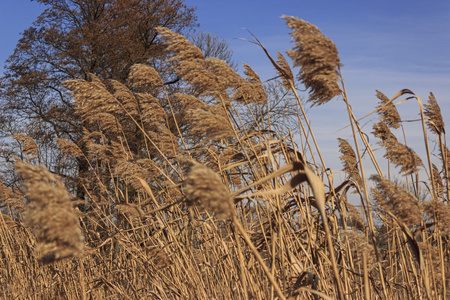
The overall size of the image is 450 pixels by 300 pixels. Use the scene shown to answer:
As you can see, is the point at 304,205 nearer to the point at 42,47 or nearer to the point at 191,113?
the point at 191,113

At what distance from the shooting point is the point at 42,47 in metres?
14.9

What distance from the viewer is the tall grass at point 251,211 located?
125 centimetres

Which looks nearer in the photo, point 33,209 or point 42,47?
point 33,209

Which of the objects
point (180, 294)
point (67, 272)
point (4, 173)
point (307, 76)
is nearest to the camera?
point (307, 76)

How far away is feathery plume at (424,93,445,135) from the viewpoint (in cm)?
264

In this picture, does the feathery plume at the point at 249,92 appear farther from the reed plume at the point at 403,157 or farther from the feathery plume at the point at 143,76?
the reed plume at the point at 403,157

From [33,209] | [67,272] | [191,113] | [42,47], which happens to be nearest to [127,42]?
[42,47]

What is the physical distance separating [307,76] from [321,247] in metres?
1.16

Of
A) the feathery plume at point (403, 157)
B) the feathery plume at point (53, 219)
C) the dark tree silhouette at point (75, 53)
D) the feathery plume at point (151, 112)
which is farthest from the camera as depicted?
the dark tree silhouette at point (75, 53)

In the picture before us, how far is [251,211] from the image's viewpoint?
10.9 feet

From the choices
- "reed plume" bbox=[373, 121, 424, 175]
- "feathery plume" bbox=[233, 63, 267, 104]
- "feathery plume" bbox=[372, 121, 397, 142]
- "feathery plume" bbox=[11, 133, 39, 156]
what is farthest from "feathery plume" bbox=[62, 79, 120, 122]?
"reed plume" bbox=[373, 121, 424, 175]

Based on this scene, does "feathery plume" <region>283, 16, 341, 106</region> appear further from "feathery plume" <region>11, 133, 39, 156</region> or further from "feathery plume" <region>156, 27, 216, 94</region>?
"feathery plume" <region>11, 133, 39, 156</region>

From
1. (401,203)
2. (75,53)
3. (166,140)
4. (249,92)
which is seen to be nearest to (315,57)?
(401,203)

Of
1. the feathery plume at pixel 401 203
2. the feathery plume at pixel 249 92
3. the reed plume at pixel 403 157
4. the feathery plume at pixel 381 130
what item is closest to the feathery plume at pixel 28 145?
the feathery plume at pixel 249 92
